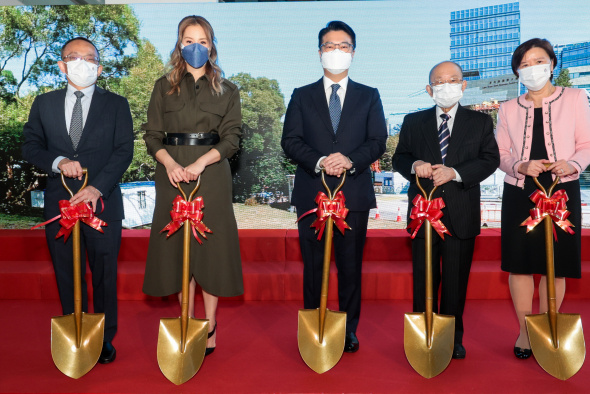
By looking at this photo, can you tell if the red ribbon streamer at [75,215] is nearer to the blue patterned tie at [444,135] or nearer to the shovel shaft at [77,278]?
the shovel shaft at [77,278]

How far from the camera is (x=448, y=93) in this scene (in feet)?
8.64

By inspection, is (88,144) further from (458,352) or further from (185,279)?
(458,352)

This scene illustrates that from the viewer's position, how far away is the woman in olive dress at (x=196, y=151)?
8.66 feet

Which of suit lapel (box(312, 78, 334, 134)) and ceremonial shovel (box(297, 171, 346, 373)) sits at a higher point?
suit lapel (box(312, 78, 334, 134))

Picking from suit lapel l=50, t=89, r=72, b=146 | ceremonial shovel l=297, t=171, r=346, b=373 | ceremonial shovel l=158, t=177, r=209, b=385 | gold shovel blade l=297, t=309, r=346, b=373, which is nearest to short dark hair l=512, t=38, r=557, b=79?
ceremonial shovel l=297, t=171, r=346, b=373

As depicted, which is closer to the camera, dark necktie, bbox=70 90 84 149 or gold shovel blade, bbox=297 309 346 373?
gold shovel blade, bbox=297 309 346 373

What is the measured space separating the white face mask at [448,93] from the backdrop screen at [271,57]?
232cm

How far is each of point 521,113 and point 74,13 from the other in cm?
422

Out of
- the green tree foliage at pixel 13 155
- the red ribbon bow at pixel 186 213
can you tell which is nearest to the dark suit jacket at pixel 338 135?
the red ribbon bow at pixel 186 213

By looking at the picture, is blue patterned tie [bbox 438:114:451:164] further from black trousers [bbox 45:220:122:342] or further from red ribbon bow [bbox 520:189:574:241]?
black trousers [bbox 45:220:122:342]

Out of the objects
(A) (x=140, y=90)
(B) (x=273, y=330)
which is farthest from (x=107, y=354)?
(A) (x=140, y=90)

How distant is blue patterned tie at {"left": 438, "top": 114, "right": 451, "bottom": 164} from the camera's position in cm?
270

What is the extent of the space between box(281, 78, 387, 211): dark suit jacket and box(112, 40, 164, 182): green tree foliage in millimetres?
2808

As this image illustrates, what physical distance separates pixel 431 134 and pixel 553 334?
3.54ft
